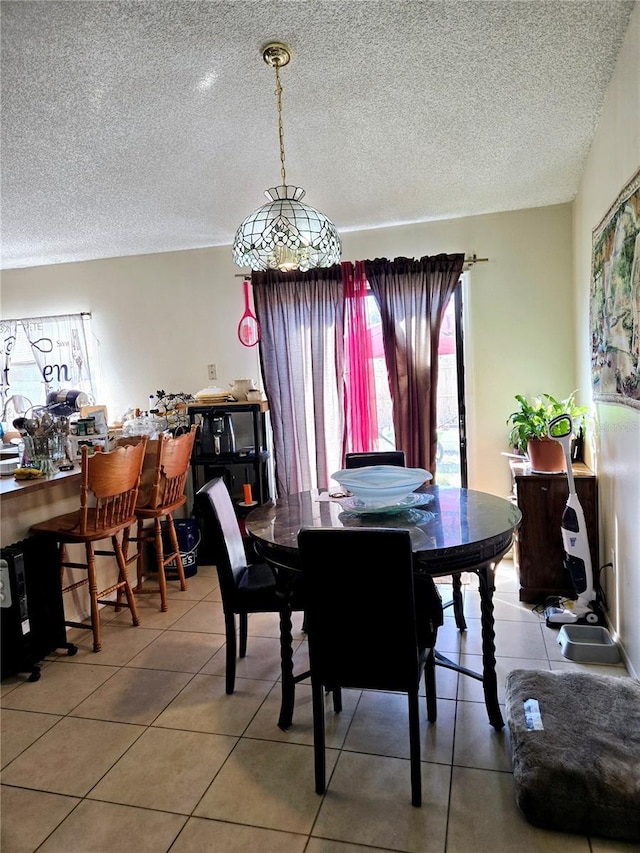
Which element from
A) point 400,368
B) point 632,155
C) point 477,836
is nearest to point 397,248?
point 400,368

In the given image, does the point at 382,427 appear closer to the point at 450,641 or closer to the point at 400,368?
the point at 400,368

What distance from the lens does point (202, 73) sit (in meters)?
2.04

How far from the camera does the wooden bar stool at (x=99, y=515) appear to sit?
2665 millimetres

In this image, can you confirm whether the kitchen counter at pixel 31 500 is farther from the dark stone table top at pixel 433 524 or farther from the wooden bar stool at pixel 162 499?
the dark stone table top at pixel 433 524

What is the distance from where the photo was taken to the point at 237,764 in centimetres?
186

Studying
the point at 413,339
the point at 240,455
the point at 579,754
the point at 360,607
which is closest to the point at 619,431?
the point at 579,754

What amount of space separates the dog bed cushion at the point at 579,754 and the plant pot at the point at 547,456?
4.26 ft

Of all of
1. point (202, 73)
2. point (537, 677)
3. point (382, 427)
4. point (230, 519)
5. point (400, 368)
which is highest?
point (202, 73)

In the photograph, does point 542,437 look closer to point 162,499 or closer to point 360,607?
point 360,607

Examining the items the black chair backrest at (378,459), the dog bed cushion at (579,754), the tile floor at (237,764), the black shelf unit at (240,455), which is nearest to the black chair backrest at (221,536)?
the tile floor at (237,764)

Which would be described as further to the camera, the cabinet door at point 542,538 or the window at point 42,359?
the window at point 42,359

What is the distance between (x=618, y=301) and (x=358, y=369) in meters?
2.05

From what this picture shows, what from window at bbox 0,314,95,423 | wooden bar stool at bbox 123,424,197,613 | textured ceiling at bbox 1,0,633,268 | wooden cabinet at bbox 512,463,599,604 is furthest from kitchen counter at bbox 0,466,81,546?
wooden cabinet at bbox 512,463,599,604

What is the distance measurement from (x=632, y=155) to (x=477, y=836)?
2375mm
